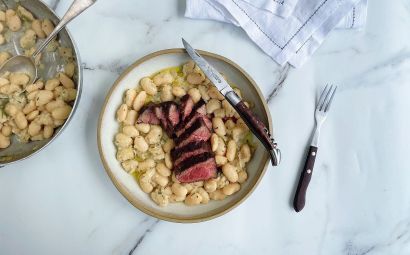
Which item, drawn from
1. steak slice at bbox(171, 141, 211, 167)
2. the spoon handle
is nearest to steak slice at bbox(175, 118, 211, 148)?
steak slice at bbox(171, 141, 211, 167)

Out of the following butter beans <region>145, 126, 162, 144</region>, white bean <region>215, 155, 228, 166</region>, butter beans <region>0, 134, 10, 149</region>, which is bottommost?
white bean <region>215, 155, 228, 166</region>

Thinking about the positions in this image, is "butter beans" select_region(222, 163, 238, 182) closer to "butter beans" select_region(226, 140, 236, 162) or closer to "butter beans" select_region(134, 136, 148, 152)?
"butter beans" select_region(226, 140, 236, 162)

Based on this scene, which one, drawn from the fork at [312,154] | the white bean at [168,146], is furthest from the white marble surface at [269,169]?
the white bean at [168,146]

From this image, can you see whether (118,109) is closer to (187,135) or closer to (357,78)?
(187,135)

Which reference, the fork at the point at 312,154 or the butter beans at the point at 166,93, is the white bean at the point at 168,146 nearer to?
the butter beans at the point at 166,93

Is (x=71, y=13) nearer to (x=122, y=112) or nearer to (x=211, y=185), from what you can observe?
(x=122, y=112)

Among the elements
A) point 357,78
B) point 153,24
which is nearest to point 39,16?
point 153,24

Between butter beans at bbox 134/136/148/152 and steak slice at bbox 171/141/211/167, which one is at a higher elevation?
butter beans at bbox 134/136/148/152
